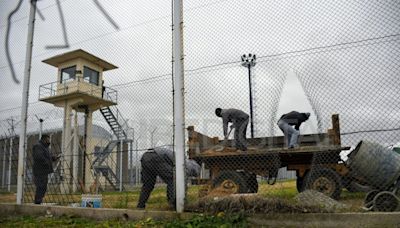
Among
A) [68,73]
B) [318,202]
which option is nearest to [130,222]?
[318,202]

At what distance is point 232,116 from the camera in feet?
22.4

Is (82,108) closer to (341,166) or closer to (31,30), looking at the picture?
(31,30)

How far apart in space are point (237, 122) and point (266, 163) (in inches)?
42.9

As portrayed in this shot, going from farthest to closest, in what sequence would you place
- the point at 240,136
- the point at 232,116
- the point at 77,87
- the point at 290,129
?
the point at 77,87
the point at 240,136
the point at 290,129
the point at 232,116

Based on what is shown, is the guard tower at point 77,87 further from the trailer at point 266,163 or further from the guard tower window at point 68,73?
the trailer at point 266,163

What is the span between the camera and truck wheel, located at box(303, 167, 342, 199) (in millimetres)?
7023

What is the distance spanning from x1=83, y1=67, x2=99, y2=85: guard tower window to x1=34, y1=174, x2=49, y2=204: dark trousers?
11.8 m

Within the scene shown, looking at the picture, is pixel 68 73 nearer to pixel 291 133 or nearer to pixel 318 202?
pixel 291 133

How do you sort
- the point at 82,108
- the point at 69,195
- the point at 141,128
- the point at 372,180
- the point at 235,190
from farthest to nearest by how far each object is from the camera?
1. the point at 82,108
2. the point at 69,195
3. the point at 235,190
4. the point at 141,128
5. the point at 372,180

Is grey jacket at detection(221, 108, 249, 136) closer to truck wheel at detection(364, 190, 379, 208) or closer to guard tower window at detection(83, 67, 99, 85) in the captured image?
truck wheel at detection(364, 190, 379, 208)

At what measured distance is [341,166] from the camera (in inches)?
290

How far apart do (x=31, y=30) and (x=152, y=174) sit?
14.0ft

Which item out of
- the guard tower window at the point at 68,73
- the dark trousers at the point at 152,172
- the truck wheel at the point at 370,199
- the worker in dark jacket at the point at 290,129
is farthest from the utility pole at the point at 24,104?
the guard tower window at the point at 68,73

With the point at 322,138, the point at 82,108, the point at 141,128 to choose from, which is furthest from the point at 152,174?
the point at 82,108
